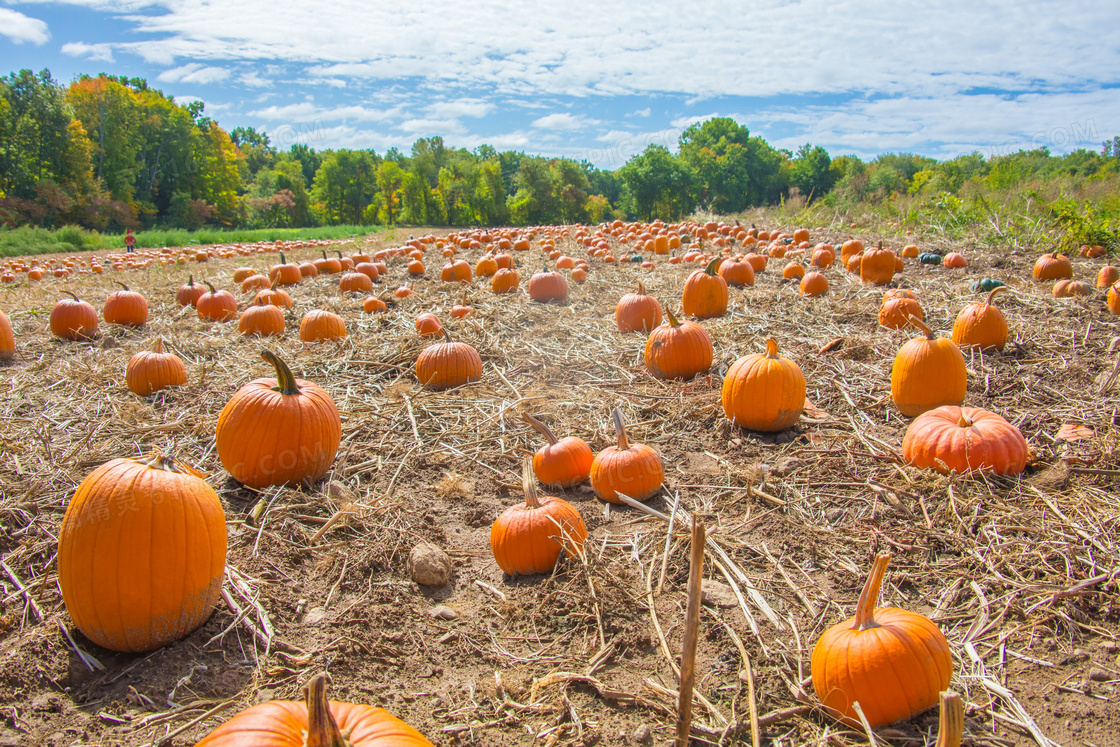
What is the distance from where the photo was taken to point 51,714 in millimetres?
1867

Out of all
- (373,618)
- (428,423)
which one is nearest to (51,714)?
(373,618)

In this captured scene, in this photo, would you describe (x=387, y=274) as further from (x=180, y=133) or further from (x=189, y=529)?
(x=180, y=133)

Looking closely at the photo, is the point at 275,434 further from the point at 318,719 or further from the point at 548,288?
the point at 548,288

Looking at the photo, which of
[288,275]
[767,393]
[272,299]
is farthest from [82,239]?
[767,393]

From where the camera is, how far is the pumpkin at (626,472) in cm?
328

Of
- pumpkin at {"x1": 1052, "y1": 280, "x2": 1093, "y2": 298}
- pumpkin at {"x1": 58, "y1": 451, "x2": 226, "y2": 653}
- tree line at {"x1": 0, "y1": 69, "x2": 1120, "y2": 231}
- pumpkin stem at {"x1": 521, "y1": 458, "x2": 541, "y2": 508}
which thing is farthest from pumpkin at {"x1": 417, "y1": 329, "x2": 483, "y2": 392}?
tree line at {"x1": 0, "y1": 69, "x2": 1120, "y2": 231}

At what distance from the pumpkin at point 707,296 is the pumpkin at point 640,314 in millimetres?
521

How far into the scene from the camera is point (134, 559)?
2.15 meters

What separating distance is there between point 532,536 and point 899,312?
5.00 metres

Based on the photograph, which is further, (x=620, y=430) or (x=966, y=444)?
(x=620, y=430)

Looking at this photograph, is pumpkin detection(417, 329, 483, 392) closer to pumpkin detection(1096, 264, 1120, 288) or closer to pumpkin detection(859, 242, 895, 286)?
pumpkin detection(859, 242, 895, 286)

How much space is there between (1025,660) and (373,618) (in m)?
2.55

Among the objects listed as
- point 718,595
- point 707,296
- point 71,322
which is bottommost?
point 718,595

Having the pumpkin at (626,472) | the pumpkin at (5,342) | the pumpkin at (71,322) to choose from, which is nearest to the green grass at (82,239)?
the pumpkin at (71,322)
